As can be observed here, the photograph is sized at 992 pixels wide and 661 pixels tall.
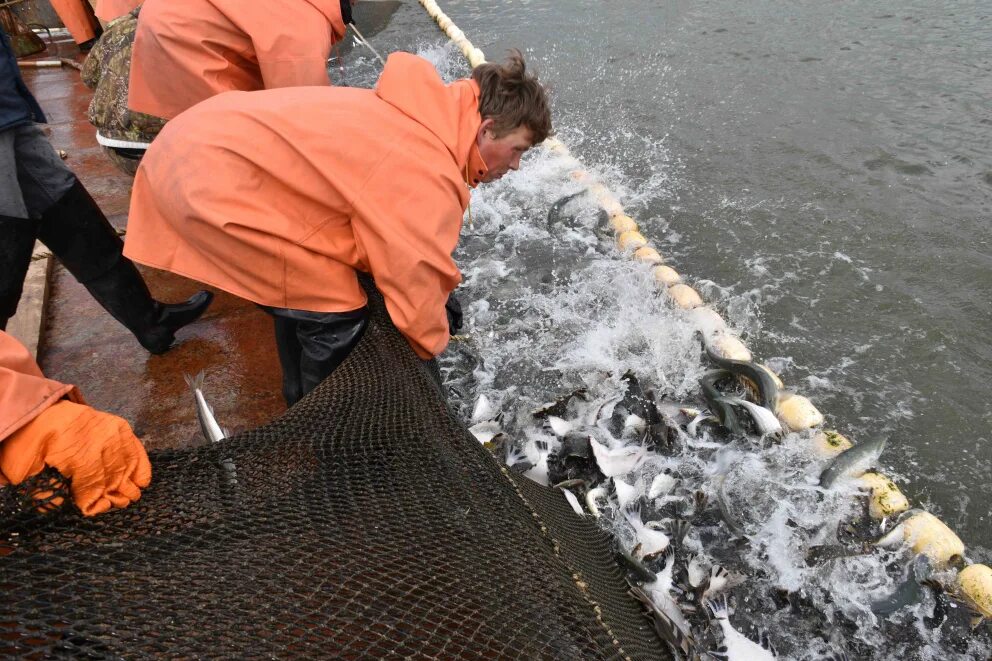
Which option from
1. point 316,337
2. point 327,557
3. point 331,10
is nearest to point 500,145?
point 316,337

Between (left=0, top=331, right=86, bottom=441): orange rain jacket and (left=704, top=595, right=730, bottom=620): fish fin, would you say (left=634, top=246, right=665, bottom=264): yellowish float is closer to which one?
(left=704, top=595, right=730, bottom=620): fish fin

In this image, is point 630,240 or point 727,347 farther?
point 630,240

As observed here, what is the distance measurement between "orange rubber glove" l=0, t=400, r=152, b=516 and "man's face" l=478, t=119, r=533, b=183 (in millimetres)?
1678

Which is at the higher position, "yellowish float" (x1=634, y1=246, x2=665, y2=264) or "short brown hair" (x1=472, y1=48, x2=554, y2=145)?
"short brown hair" (x1=472, y1=48, x2=554, y2=145)

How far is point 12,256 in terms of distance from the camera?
9.53 ft

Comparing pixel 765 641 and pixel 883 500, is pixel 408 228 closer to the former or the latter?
pixel 765 641

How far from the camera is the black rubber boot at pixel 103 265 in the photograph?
10.5ft

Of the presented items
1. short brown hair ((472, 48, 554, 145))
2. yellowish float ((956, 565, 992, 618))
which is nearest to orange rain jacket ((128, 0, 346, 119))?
short brown hair ((472, 48, 554, 145))

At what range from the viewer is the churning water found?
336 cm

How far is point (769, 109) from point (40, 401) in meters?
8.42

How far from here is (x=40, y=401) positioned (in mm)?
1651

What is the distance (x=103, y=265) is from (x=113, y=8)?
120 inches

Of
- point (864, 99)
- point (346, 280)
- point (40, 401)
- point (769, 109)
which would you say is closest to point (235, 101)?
point (346, 280)

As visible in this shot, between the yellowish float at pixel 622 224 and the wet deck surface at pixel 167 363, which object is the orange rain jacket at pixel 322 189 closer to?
the wet deck surface at pixel 167 363
